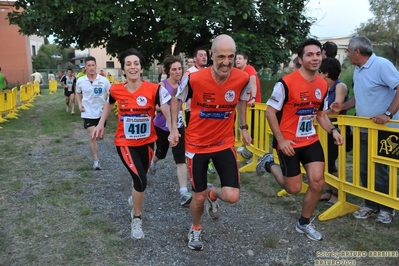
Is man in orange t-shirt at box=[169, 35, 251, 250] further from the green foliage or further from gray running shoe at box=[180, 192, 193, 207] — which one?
the green foliage

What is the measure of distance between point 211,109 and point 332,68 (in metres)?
2.08

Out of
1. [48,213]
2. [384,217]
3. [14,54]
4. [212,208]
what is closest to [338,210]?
[384,217]

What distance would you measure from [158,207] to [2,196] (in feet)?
7.82

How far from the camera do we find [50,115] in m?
16.5

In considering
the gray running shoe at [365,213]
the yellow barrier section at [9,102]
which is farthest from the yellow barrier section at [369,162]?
the yellow barrier section at [9,102]

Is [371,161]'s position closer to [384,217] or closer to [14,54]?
[384,217]

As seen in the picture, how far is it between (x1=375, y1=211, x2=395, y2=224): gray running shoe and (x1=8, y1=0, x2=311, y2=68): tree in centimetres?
864

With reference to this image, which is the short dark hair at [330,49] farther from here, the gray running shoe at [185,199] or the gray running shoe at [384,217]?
the gray running shoe at [185,199]

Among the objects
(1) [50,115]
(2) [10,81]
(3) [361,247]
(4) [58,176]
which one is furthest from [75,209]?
(2) [10,81]

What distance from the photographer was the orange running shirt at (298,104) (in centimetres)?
404

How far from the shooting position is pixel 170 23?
12414 mm

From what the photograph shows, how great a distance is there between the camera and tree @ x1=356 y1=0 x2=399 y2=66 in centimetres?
4362

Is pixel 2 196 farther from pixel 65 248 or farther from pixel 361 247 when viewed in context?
pixel 361 247

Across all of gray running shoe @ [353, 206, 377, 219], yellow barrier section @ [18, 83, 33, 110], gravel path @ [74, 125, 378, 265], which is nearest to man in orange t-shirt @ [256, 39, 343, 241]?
gravel path @ [74, 125, 378, 265]
